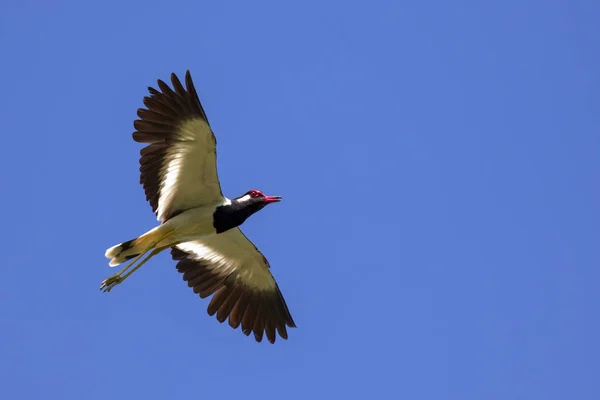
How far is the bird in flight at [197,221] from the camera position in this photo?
59.7ft

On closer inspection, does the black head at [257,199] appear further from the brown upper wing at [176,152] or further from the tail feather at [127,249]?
the tail feather at [127,249]

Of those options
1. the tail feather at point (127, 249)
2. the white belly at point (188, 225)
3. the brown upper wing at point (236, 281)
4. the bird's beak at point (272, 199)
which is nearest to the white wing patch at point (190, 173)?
the white belly at point (188, 225)

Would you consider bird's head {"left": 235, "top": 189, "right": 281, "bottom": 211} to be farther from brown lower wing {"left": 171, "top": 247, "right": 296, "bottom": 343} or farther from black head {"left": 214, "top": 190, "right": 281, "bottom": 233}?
brown lower wing {"left": 171, "top": 247, "right": 296, "bottom": 343}

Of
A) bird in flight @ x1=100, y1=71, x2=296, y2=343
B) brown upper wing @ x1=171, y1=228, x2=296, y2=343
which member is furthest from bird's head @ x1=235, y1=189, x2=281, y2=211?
brown upper wing @ x1=171, y1=228, x2=296, y2=343

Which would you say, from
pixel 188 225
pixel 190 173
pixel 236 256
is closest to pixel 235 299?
pixel 236 256

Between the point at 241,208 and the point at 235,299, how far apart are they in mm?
2103

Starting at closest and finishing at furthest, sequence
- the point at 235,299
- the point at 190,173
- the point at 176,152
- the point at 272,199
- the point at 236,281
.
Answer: the point at 176,152 → the point at 190,173 → the point at 272,199 → the point at 235,299 → the point at 236,281

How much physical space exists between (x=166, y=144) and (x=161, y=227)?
5.04 feet

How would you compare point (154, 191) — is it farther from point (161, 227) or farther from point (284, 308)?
point (284, 308)

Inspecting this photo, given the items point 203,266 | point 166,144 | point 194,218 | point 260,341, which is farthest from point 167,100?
point 260,341

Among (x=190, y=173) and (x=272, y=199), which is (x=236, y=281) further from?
(x=190, y=173)

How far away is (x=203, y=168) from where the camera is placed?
1875cm

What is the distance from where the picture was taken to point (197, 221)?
1895 cm

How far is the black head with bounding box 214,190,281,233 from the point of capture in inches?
744
